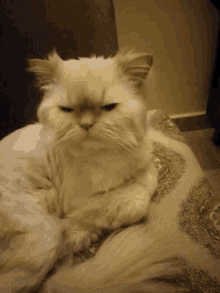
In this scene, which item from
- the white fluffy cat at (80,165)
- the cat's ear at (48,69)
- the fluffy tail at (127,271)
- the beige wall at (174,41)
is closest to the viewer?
the fluffy tail at (127,271)

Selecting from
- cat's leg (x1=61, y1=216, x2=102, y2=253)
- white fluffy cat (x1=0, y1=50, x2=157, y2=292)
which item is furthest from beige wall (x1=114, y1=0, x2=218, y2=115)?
cat's leg (x1=61, y1=216, x2=102, y2=253)

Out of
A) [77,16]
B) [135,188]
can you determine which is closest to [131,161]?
[135,188]

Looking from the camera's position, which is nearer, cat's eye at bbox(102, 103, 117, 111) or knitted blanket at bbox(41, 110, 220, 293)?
knitted blanket at bbox(41, 110, 220, 293)

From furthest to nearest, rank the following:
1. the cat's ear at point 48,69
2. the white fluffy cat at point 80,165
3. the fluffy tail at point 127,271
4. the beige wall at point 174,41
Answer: the beige wall at point 174,41
the cat's ear at point 48,69
the white fluffy cat at point 80,165
the fluffy tail at point 127,271

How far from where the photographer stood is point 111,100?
0.62 meters

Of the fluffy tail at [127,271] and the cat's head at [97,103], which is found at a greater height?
the cat's head at [97,103]

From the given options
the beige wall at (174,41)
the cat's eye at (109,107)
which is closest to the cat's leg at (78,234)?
the cat's eye at (109,107)

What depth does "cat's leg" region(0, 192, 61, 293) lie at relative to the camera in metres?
0.49

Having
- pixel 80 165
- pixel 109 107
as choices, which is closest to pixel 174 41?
pixel 109 107

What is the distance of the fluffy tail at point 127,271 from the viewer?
0.47 m

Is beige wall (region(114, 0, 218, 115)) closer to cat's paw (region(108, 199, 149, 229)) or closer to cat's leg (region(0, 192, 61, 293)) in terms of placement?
cat's paw (region(108, 199, 149, 229))

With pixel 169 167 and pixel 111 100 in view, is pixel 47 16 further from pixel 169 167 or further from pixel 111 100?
pixel 169 167

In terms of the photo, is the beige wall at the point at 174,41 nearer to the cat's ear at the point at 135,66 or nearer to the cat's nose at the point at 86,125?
the cat's ear at the point at 135,66

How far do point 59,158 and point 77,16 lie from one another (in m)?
0.52
